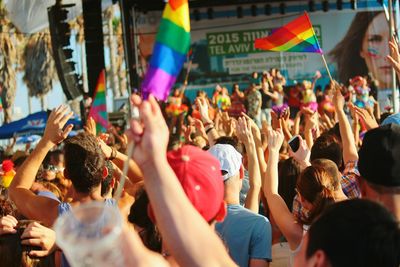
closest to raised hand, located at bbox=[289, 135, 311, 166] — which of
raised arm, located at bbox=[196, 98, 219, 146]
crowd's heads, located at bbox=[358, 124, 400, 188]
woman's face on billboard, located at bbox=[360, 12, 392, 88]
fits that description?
raised arm, located at bbox=[196, 98, 219, 146]

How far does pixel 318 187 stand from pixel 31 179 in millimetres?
1457

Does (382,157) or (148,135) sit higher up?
(148,135)

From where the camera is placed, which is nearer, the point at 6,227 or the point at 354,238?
the point at 354,238

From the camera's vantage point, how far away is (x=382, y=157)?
2.80 meters

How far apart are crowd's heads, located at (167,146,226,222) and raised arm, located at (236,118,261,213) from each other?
176cm

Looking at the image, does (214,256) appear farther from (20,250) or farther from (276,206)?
(276,206)

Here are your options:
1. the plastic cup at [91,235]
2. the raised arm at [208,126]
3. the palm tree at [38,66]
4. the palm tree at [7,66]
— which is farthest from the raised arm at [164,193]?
the palm tree at [38,66]

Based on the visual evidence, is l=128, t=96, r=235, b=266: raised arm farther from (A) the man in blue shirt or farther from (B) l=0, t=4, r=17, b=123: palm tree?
(B) l=0, t=4, r=17, b=123: palm tree

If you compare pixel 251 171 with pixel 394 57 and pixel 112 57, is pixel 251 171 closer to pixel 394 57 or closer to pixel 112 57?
pixel 394 57

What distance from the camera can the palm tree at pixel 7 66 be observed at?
19316mm

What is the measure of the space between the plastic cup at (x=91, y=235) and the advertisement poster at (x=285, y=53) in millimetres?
23557

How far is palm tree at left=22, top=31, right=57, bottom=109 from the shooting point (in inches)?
782

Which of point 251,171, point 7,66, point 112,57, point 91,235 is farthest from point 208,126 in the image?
point 112,57

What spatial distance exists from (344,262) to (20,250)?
170 centimetres
